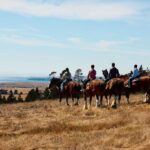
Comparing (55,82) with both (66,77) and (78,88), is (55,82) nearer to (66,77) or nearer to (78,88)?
(66,77)

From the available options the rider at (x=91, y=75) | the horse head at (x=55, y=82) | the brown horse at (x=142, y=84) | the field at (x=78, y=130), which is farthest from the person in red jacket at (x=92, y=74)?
the horse head at (x=55, y=82)

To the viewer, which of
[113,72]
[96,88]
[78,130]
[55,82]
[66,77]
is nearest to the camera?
[78,130]

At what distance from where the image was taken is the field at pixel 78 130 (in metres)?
21.0

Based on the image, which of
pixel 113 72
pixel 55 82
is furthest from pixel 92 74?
pixel 55 82

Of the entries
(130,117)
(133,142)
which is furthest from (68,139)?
(130,117)

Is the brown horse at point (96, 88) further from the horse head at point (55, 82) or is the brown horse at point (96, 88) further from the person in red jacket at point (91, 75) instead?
the horse head at point (55, 82)

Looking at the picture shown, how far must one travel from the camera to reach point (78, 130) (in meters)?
24.5

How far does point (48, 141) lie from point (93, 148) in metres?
2.71

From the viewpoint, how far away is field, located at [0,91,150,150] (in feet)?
69.1

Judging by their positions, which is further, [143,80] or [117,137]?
[143,80]

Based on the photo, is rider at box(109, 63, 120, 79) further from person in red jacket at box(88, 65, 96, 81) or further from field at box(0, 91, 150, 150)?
field at box(0, 91, 150, 150)

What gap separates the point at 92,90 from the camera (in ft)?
112

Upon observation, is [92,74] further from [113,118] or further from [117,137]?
[117,137]

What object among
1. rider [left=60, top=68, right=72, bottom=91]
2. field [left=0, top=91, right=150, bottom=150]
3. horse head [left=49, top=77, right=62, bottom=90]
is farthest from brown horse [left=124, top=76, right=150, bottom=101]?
horse head [left=49, top=77, right=62, bottom=90]
